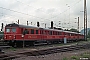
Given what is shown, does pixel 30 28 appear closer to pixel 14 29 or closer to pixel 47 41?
pixel 14 29

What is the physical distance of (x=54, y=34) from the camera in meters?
40.2

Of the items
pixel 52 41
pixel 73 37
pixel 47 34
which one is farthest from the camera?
pixel 73 37

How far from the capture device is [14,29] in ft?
95.7

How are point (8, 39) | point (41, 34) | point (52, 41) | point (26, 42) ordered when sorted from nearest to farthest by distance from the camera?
point (8, 39) → point (26, 42) → point (41, 34) → point (52, 41)

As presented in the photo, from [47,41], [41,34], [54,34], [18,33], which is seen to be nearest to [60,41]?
[54,34]

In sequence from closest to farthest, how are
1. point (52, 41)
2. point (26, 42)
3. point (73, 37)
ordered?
point (26, 42)
point (52, 41)
point (73, 37)

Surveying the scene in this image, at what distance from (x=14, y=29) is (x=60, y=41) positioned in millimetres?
17136

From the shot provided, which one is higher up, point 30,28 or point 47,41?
point 30,28

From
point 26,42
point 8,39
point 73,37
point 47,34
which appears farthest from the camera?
point 73,37

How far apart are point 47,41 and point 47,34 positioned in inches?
48.3

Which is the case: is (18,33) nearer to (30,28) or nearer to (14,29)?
(14,29)

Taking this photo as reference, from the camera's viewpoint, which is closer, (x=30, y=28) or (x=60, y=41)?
(x=30, y=28)

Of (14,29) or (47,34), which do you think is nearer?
(14,29)

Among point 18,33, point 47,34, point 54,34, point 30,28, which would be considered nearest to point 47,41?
point 47,34
